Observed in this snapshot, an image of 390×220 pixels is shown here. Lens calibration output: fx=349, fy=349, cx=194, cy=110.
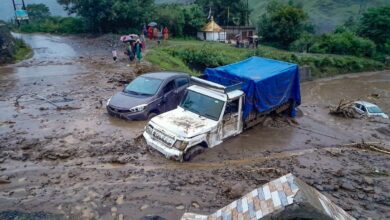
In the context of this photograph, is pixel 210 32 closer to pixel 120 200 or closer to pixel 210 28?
pixel 210 28

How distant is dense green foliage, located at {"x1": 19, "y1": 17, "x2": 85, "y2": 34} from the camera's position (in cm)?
3412

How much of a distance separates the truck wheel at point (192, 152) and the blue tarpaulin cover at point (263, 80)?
2.52 m

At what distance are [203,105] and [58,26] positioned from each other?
96.8 ft

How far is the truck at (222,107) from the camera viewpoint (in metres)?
9.46

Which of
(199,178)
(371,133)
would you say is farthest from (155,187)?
(371,133)

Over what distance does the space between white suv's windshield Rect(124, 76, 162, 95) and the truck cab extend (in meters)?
1.80

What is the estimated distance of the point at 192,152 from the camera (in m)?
9.48

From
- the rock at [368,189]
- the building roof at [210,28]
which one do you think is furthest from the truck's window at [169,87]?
the building roof at [210,28]

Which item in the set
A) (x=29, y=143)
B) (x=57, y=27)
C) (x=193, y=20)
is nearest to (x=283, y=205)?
(x=29, y=143)

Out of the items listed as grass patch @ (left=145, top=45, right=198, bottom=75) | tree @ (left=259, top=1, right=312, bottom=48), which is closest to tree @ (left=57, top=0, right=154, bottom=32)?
grass patch @ (left=145, top=45, right=198, bottom=75)

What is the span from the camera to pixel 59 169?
863 cm

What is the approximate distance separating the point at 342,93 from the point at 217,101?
22.2 meters

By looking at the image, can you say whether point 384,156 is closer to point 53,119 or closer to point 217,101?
point 217,101

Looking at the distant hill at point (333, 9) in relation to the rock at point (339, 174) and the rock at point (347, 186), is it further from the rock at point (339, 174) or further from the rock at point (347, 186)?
the rock at point (347, 186)
